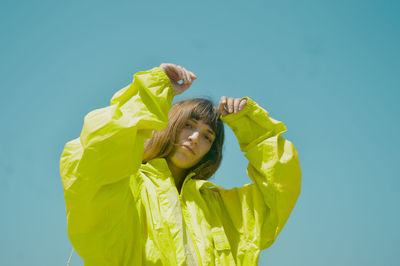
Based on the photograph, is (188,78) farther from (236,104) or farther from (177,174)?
(177,174)

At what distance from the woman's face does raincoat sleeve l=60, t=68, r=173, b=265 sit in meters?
0.72

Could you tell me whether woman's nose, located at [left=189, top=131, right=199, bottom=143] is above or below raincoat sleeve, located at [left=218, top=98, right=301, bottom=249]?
above

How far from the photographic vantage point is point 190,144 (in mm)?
2902

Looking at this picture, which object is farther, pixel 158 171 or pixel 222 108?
pixel 222 108

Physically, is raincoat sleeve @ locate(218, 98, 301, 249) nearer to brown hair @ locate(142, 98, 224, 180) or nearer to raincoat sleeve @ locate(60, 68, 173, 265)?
brown hair @ locate(142, 98, 224, 180)

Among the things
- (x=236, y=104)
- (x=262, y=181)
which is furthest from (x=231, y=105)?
(x=262, y=181)

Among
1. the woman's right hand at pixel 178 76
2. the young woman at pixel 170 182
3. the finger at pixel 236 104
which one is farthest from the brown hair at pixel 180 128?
the woman's right hand at pixel 178 76

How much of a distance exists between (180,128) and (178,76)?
0.68 meters

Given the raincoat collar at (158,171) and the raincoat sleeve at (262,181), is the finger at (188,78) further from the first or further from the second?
the raincoat sleeve at (262,181)

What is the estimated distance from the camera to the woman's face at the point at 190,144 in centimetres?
288

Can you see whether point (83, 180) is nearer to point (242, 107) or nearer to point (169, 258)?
point (169, 258)

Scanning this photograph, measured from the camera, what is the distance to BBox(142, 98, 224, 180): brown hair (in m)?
2.89

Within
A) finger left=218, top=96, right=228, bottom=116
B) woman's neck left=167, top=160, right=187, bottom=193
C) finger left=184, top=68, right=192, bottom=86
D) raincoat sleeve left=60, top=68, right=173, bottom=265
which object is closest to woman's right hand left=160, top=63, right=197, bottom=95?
finger left=184, top=68, right=192, bottom=86

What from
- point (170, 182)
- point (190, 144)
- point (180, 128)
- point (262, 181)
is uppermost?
point (180, 128)
